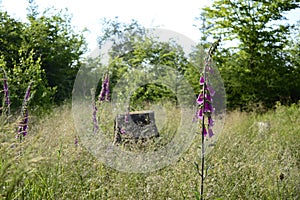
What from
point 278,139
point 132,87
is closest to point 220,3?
point 132,87

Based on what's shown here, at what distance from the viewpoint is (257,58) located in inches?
459

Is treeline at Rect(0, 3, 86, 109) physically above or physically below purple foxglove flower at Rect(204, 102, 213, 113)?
above

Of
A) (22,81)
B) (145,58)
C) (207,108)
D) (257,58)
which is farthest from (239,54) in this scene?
(207,108)

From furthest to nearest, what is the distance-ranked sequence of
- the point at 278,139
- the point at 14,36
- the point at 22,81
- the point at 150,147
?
the point at 14,36 → the point at 22,81 → the point at 278,139 → the point at 150,147

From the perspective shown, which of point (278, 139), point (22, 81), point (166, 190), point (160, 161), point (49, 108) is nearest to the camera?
point (166, 190)

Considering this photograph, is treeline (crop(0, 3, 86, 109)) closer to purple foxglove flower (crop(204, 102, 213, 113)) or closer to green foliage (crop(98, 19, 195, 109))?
green foliage (crop(98, 19, 195, 109))

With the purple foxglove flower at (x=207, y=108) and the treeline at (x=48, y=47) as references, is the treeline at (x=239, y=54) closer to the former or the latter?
the treeline at (x=48, y=47)

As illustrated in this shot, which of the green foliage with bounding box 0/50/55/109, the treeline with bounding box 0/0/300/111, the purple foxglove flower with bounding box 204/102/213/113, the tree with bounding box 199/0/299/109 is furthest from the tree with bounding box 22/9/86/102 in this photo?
the purple foxglove flower with bounding box 204/102/213/113

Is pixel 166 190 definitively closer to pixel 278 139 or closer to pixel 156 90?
pixel 278 139

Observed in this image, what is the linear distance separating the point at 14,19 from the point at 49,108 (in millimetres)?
4934

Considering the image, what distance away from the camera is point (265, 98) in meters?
11.5

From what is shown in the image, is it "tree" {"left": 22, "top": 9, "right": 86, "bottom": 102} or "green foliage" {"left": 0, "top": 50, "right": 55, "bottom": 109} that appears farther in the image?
"tree" {"left": 22, "top": 9, "right": 86, "bottom": 102}

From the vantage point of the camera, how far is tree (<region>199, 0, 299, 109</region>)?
11.6 meters

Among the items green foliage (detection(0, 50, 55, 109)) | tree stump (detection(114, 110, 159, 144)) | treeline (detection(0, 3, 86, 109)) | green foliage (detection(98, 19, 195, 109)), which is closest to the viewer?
tree stump (detection(114, 110, 159, 144))
